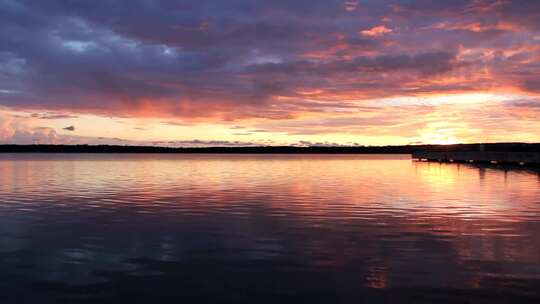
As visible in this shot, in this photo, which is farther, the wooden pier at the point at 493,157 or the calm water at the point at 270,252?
the wooden pier at the point at 493,157

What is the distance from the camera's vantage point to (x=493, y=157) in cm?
10406

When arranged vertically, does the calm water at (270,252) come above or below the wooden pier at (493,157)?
below

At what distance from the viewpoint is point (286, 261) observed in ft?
51.9

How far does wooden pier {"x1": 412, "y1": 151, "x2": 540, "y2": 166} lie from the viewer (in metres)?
Answer: 88.0

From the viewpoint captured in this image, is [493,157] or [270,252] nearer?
[270,252]

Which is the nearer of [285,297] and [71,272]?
[285,297]

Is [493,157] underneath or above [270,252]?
above

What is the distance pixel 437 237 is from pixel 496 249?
2.83 m

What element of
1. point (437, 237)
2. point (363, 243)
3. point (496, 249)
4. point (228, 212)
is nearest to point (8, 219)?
point (228, 212)

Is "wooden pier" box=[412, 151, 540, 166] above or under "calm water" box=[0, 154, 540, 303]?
above

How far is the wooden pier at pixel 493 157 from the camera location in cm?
8803

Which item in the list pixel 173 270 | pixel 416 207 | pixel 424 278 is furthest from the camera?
pixel 416 207

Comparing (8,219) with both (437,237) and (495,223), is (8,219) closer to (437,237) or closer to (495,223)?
→ (437,237)

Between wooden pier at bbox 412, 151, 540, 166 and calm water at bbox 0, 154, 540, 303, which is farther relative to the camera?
wooden pier at bbox 412, 151, 540, 166
